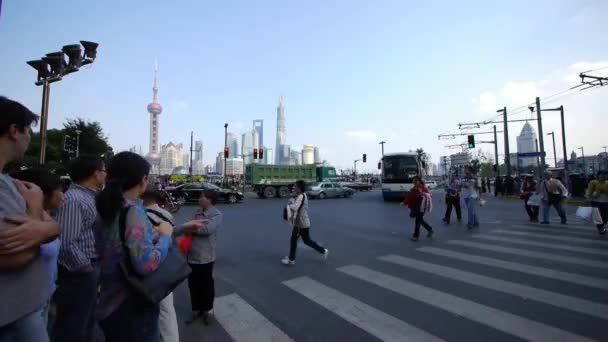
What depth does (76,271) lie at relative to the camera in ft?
8.13

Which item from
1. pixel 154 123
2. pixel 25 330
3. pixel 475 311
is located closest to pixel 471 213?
pixel 475 311

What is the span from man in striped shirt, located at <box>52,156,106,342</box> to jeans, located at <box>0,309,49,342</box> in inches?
38.5

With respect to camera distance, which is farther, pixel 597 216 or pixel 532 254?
pixel 597 216

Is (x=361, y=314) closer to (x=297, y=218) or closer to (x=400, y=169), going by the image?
(x=297, y=218)

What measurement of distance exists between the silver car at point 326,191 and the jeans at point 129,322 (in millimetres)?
24312

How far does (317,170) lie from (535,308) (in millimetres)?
28338

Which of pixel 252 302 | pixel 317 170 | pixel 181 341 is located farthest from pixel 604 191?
pixel 317 170

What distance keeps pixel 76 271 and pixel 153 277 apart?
3.67ft

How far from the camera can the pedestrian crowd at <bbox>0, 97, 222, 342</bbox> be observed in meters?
1.44

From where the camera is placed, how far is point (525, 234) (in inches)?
336

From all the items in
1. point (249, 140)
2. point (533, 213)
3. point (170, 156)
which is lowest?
point (533, 213)

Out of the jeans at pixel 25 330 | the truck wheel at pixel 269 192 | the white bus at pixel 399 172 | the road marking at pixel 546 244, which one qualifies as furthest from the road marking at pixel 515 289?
the truck wheel at pixel 269 192

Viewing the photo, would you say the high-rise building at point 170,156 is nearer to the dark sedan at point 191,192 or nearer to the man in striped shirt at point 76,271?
the dark sedan at point 191,192

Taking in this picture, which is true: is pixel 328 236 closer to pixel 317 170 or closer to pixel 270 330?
pixel 270 330
